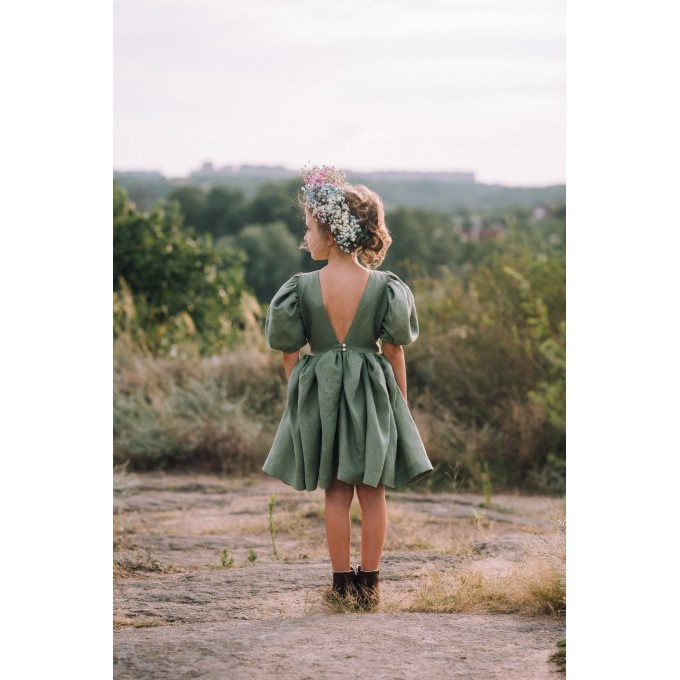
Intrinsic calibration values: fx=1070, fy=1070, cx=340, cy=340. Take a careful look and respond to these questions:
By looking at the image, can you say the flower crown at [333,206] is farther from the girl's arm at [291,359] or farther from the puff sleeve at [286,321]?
the girl's arm at [291,359]

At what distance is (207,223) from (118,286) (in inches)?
506

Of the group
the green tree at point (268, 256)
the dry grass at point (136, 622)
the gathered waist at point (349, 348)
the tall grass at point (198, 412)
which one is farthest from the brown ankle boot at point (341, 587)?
the green tree at point (268, 256)

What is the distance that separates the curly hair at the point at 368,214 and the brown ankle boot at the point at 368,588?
126cm

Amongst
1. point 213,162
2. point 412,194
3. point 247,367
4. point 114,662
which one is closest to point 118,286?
point 247,367

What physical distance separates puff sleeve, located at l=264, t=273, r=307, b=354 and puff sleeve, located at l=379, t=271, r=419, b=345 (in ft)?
1.08

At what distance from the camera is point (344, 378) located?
13.5 ft

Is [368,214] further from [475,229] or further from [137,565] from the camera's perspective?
[475,229]

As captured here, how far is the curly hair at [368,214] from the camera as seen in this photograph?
4.19 m

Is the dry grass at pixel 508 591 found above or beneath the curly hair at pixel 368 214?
beneath

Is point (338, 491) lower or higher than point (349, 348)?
lower

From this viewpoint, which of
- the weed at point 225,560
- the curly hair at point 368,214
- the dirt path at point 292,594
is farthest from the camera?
the weed at point 225,560

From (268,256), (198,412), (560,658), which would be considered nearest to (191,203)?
(268,256)

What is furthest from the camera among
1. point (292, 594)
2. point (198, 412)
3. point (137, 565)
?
point (198, 412)

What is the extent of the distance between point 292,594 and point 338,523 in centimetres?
50
